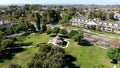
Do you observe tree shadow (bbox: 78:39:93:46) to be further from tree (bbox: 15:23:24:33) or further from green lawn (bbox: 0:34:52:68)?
tree (bbox: 15:23:24:33)

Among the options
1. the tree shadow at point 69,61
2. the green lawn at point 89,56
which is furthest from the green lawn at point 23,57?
the green lawn at point 89,56

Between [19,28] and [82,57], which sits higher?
[19,28]

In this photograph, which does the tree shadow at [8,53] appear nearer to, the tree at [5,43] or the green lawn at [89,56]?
the tree at [5,43]

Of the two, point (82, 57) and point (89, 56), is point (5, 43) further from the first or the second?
point (89, 56)

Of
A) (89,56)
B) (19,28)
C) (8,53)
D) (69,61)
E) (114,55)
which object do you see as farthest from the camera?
(19,28)

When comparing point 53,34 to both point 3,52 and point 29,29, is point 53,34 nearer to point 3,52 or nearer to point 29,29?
point 29,29

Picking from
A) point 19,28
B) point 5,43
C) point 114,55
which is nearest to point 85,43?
point 114,55

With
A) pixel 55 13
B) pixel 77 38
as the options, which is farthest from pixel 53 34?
pixel 55 13

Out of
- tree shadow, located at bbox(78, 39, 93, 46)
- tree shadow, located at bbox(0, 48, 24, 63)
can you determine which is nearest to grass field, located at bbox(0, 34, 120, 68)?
tree shadow, located at bbox(0, 48, 24, 63)

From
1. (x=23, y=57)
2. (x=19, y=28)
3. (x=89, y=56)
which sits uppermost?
(x=19, y=28)
